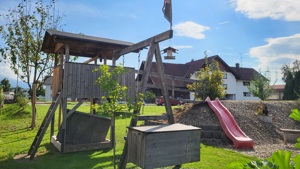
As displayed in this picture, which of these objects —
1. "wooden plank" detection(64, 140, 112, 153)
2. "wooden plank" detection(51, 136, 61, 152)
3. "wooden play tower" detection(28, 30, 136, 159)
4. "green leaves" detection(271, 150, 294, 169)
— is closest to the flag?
"wooden play tower" detection(28, 30, 136, 159)

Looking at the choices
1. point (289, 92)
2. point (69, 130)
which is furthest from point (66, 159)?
point (289, 92)

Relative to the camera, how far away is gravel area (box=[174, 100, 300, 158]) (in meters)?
10.8

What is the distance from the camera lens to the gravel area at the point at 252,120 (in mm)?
10797

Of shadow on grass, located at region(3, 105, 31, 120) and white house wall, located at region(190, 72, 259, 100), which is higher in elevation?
white house wall, located at region(190, 72, 259, 100)

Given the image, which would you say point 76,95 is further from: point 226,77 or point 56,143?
point 226,77

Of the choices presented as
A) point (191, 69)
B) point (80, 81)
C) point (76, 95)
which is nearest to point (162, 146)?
point (76, 95)

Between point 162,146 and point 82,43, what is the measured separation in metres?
6.20

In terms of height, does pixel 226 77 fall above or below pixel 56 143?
above

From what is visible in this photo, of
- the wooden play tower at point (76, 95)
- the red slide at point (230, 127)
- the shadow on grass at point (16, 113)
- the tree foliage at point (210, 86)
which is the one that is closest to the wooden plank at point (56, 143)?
the wooden play tower at point (76, 95)

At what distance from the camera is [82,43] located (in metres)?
9.88

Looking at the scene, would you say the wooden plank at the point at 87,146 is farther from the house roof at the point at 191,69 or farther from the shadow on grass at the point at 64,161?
the house roof at the point at 191,69

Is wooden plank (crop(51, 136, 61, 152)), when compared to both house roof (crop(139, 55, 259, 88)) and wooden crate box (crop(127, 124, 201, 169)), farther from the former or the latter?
house roof (crop(139, 55, 259, 88))

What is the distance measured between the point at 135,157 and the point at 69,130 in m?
5.36

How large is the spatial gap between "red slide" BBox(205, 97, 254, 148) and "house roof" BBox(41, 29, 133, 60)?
5.94 m
